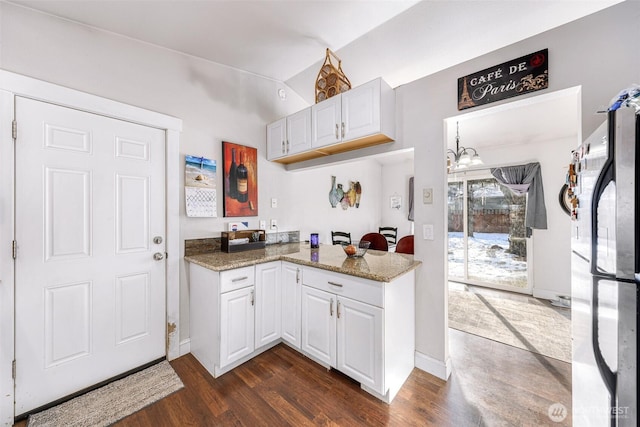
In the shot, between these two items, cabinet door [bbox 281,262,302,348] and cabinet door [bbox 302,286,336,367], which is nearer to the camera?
cabinet door [bbox 302,286,336,367]

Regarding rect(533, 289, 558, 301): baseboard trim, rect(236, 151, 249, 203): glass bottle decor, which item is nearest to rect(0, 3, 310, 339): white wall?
rect(236, 151, 249, 203): glass bottle decor

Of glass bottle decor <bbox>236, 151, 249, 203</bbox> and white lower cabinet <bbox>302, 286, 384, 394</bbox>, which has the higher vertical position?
glass bottle decor <bbox>236, 151, 249, 203</bbox>

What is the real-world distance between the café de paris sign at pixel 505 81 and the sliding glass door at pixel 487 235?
9.77ft

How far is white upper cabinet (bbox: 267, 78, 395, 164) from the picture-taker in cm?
193

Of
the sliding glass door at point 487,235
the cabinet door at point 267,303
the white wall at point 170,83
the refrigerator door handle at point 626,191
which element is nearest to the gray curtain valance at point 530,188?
the sliding glass door at point 487,235

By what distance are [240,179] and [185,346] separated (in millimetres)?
1680

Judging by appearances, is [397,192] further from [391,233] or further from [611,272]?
[611,272]

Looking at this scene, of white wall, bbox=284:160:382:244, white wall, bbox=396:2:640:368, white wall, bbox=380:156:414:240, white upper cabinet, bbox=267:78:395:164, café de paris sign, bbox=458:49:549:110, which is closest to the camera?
white wall, bbox=396:2:640:368

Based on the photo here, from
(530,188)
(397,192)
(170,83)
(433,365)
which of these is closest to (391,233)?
(397,192)

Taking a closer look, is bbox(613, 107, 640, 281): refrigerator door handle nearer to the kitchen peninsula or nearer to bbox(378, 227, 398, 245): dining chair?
the kitchen peninsula

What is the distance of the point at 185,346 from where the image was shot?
217 cm

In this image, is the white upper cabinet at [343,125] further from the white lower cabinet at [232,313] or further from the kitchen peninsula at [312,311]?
the white lower cabinet at [232,313]

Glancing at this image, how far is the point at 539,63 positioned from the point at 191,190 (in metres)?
2.76

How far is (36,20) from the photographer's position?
5.07 ft
